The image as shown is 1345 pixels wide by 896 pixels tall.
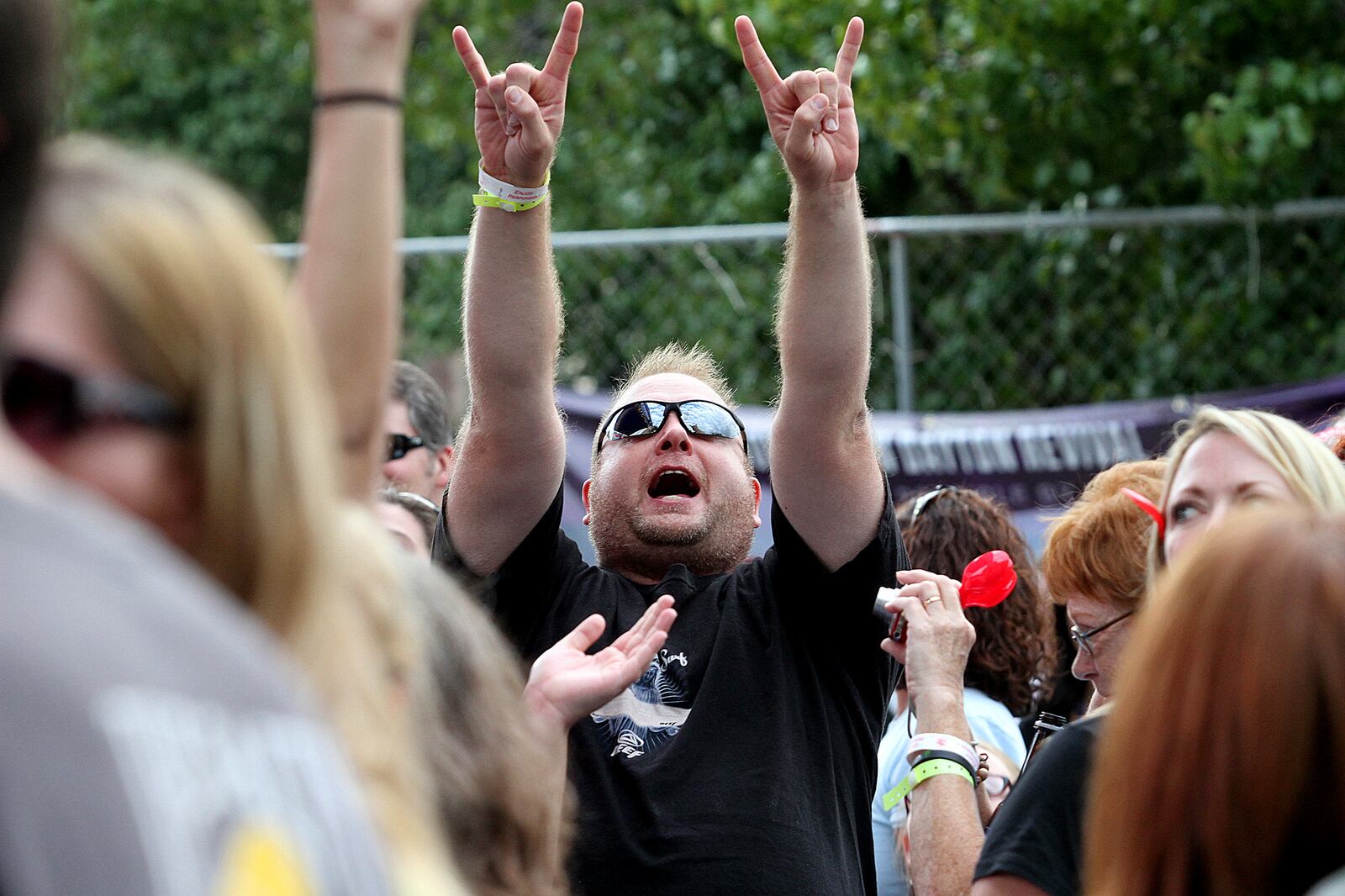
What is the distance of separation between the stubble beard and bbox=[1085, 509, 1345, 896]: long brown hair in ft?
5.69

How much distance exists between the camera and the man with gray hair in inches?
168

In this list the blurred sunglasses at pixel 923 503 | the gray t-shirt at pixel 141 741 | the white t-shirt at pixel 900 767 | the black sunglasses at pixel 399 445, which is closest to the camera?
the gray t-shirt at pixel 141 741

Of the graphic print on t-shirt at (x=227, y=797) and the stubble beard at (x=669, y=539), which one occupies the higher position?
the graphic print on t-shirt at (x=227, y=797)

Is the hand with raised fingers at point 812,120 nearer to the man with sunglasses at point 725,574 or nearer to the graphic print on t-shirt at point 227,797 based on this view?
the man with sunglasses at point 725,574

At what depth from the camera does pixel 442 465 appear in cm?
446

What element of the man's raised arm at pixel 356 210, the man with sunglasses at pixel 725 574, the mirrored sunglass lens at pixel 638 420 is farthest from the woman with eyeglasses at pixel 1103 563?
the man's raised arm at pixel 356 210

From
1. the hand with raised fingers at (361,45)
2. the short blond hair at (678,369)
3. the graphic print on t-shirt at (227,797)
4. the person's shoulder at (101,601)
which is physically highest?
the hand with raised fingers at (361,45)

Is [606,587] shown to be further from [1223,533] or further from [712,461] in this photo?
[1223,533]

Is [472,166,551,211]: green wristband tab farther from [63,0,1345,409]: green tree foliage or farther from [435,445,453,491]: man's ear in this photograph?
[63,0,1345,409]: green tree foliage

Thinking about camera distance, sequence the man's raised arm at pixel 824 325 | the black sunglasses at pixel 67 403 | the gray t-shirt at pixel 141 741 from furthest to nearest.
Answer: the man's raised arm at pixel 824 325
the black sunglasses at pixel 67 403
the gray t-shirt at pixel 141 741

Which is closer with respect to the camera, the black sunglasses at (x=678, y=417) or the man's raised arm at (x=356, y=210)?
the man's raised arm at (x=356, y=210)

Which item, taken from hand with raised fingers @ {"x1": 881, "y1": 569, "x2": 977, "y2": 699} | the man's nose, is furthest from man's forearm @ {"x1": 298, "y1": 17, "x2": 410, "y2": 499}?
the man's nose

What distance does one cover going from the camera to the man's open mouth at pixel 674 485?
3340mm

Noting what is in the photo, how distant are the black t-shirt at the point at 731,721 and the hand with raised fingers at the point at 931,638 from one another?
0.14 meters
